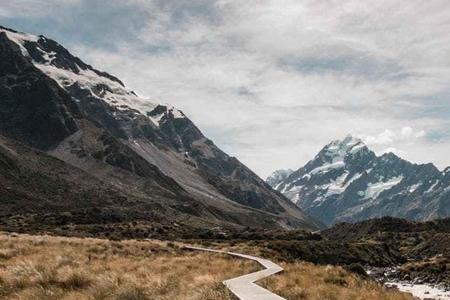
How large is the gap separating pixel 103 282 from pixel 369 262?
96.9 m

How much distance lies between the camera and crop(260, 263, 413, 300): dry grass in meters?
17.6

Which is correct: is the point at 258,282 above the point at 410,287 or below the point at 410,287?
above

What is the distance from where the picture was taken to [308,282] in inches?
855

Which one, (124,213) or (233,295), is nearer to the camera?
(233,295)

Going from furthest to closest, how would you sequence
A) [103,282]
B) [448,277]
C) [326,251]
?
[326,251], [448,277], [103,282]

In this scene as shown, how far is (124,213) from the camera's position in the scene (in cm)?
17775

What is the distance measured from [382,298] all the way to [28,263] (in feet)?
44.6

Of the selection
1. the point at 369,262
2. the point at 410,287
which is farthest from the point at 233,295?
the point at 369,262

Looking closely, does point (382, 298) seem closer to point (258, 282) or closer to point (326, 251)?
point (258, 282)

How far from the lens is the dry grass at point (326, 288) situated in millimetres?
17625

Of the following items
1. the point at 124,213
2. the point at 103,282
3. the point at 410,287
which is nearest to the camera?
the point at 103,282

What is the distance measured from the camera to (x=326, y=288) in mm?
19656

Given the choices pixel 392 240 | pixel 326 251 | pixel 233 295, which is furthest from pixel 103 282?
pixel 392 240

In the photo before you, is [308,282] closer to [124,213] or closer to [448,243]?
[448,243]
